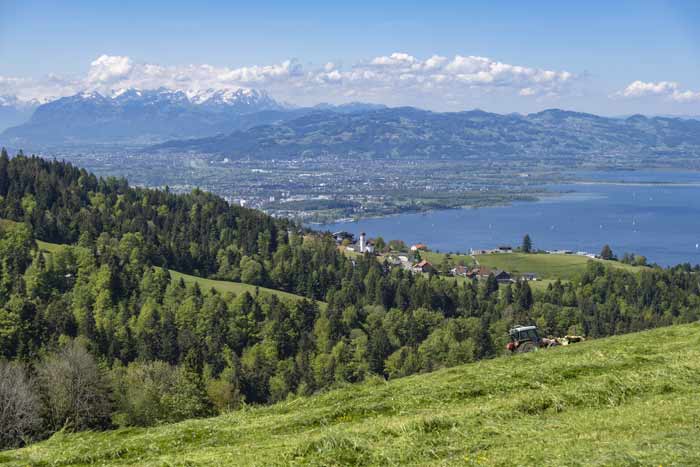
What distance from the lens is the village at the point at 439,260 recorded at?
9981 centimetres

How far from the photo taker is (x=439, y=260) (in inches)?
4454

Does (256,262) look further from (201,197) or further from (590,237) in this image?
(590,237)

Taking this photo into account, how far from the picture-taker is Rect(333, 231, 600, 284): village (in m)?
99.8

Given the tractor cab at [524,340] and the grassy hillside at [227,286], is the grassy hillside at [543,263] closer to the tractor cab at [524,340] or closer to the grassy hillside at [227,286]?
the grassy hillside at [227,286]

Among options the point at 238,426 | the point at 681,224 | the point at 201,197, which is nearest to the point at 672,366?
the point at 238,426

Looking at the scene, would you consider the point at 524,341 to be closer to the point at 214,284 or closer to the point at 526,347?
the point at 526,347

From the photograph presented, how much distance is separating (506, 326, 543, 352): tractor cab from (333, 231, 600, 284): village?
65.2 metres

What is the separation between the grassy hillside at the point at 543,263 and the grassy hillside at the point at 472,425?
88960 millimetres

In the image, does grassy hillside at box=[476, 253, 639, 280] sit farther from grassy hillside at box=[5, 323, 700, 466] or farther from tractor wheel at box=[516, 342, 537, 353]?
grassy hillside at box=[5, 323, 700, 466]

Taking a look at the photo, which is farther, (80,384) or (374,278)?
(374,278)

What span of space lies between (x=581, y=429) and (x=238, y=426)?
281 inches

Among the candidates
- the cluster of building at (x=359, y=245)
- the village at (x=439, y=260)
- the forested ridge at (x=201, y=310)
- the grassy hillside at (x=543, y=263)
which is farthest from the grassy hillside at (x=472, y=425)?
the cluster of building at (x=359, y=245)

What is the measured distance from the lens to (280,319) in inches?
2426

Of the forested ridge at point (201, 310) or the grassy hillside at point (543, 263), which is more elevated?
the forested ridge at point (201, 310)
